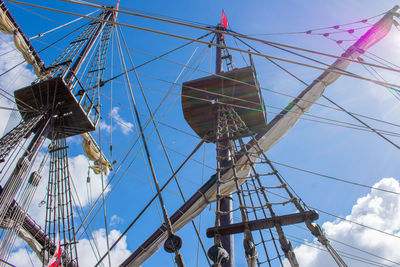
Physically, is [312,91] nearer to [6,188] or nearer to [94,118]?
[94,118]

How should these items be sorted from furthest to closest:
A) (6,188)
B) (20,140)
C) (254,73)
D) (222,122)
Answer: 1. (254,73)
2. (222,122)
3. (20,140)
4. (6,188)

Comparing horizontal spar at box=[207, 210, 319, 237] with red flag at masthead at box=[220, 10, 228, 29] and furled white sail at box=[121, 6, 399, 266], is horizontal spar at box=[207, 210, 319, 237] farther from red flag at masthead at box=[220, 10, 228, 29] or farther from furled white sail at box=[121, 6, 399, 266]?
red flag at masthead at box=[220, 10, 228, 29]

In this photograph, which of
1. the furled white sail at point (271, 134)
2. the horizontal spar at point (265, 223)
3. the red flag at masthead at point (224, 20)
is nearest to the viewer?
the horizontal spar at point (265, 223)

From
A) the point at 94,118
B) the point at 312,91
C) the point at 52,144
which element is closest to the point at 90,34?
the point at 94,118

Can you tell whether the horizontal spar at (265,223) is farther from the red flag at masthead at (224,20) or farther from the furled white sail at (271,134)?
the red flag at masthead at (224,20)

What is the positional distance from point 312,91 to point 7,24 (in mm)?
10060

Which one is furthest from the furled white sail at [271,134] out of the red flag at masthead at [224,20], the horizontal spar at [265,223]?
the red flag at masthead at [224,20]

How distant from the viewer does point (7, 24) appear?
10078 millimetres

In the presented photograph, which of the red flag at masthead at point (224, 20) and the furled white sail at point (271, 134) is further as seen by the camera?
the red flag at masthead at point (224, 20)

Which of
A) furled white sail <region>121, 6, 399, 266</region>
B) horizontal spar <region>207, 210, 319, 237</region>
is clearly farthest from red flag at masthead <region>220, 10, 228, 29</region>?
horizontal spar <region>207, 210, 319, 237</region>

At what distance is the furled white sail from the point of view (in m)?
7.23

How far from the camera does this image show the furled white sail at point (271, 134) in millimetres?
7230

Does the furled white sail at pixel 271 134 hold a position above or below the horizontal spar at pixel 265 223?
above

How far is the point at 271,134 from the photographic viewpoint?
29.0 ft
